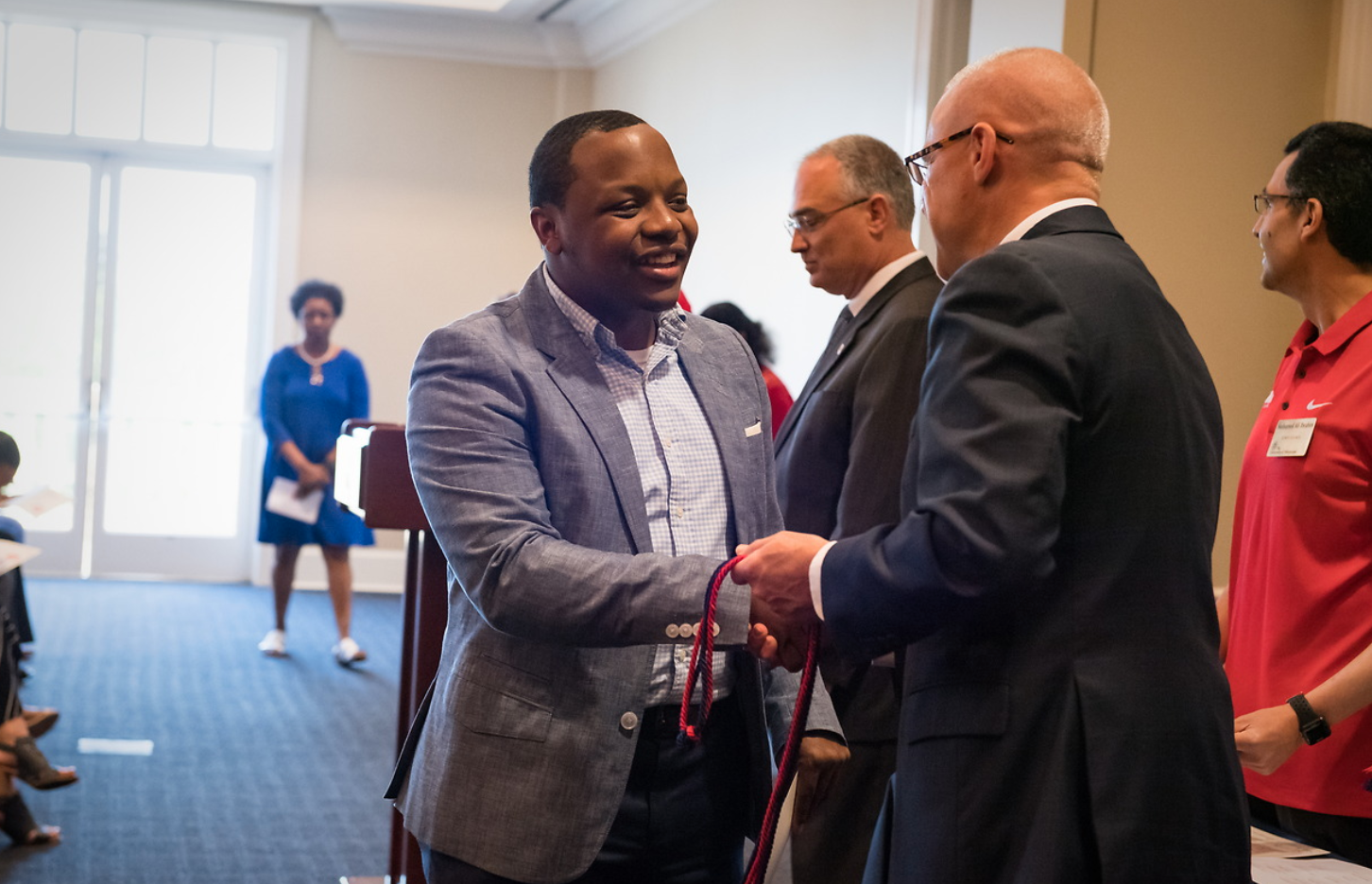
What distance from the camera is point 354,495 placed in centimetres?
261

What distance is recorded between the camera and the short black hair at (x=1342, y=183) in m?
2.25

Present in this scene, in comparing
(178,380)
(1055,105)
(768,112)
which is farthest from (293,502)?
(1055,105)

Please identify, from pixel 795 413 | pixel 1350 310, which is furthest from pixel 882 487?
pixel 1350 310

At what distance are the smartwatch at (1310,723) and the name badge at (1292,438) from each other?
44cm

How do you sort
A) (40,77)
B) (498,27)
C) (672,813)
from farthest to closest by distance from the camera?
(498,27) < (40,77) < (672,813)

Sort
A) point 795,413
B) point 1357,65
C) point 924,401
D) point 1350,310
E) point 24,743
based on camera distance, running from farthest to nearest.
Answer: point 1357,65 → point 24,743 → point 795,413 → point 1350,310 → point 924,401

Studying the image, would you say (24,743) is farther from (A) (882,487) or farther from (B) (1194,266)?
(B) (1194,266)

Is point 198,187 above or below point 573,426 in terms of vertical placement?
above

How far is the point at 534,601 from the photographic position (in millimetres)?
1439

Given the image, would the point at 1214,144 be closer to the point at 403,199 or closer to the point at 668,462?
the point at 668,462

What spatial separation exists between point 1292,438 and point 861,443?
747 millimetres

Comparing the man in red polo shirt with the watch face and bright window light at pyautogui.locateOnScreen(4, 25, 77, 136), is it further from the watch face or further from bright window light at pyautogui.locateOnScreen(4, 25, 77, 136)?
bright window light at pyautogui.locateOnScreen(4, 25, 77, 136)

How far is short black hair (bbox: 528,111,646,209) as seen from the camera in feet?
5.37

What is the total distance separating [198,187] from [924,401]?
834 centimetres
